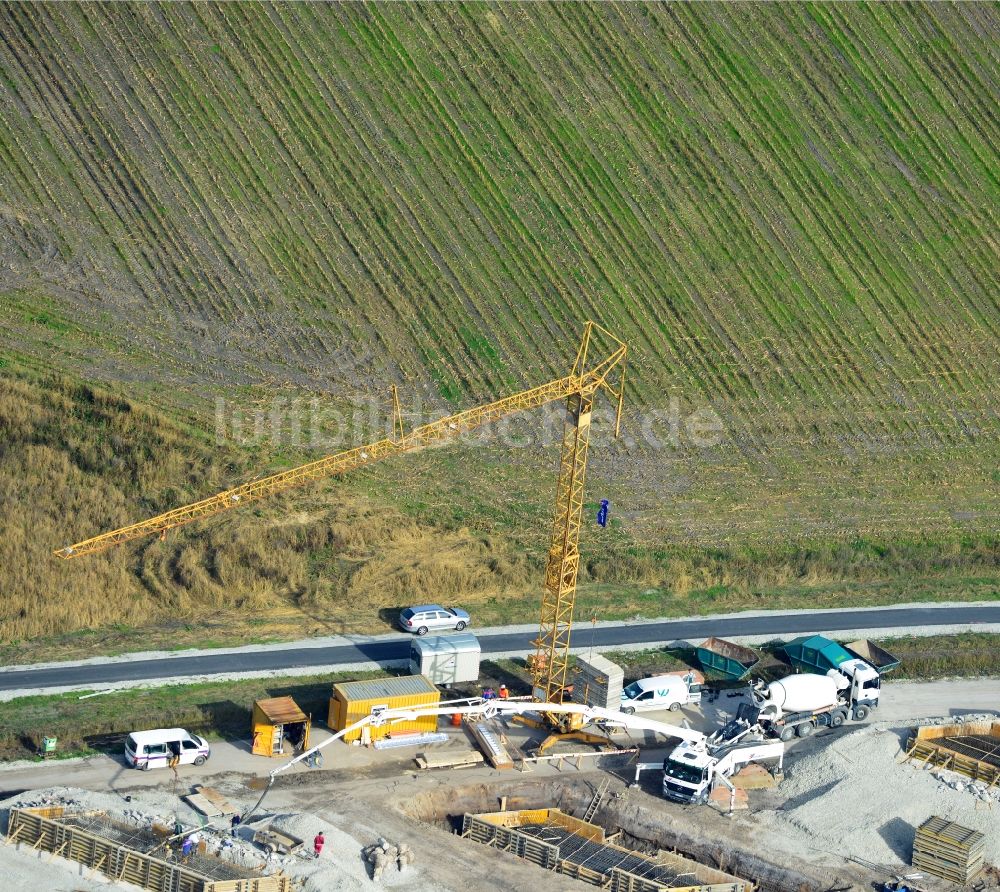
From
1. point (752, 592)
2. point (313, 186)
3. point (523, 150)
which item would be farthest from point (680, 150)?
point (752, 592)

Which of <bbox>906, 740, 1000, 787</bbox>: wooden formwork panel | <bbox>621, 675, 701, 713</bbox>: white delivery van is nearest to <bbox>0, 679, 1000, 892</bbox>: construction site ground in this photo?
<bbox>906, 740, 1000, 787</bbox>: wooden formwork panel

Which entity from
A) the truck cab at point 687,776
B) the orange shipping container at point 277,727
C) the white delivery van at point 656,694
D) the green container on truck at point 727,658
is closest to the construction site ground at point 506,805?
the truck cab at point 687,776

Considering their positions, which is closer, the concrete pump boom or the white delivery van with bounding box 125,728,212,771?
the concrete pump boom

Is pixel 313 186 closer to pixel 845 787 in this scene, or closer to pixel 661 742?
pixel 661 742

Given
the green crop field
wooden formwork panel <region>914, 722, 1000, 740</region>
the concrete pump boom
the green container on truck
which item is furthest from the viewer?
the green crop field

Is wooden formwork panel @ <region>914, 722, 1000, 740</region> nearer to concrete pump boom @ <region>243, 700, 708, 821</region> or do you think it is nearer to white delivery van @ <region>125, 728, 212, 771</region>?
concrete pump boom @ <region>243, 700, 708, 821</region>

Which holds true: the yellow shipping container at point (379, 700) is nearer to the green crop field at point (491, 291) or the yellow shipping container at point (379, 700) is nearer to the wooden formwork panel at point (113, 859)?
the green crop field at point (491, 291)

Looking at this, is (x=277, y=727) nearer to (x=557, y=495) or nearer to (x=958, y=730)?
(x=557, y=495)
